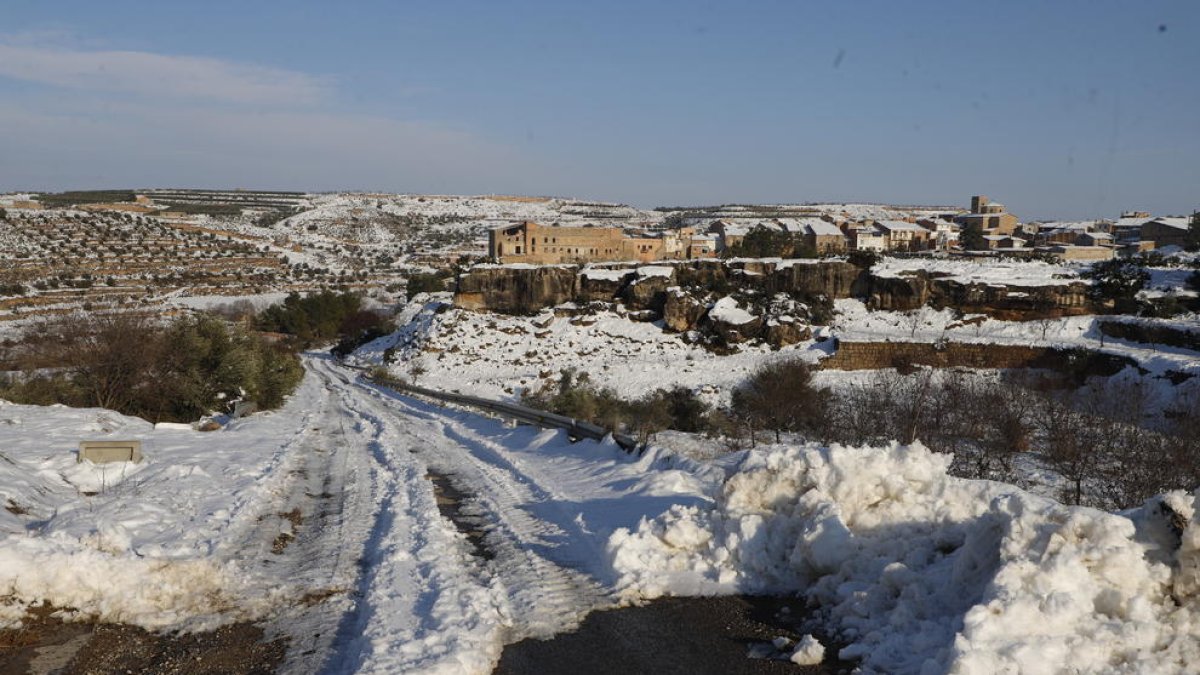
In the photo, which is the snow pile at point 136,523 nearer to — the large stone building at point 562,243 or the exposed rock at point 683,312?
the exposed rock at point 683,312

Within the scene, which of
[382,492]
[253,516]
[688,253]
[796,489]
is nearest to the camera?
[796,489]

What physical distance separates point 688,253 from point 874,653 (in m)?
76.5

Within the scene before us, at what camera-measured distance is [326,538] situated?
28.2 feet

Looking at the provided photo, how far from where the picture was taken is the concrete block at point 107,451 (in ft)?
37.3

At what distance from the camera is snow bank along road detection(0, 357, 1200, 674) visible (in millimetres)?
4816

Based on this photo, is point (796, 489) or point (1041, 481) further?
point (1041, 481)

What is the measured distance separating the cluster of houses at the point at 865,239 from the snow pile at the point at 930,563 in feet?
184

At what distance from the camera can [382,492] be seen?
11.0 metres

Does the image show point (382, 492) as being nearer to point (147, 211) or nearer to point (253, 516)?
point (253, 516)

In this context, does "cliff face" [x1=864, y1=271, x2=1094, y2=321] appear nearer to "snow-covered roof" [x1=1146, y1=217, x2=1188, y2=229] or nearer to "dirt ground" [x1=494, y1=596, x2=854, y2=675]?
"dirt ground" [x1=494, y1=596, x2=854, y2=675]

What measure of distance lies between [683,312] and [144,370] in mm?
32008

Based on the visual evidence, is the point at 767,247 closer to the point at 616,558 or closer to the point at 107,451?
the point at 107,451

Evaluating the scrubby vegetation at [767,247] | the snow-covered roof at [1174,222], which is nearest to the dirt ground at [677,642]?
the scrubby vegetation at [767,247]

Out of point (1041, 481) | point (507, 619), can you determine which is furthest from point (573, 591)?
point (1041, 481)
